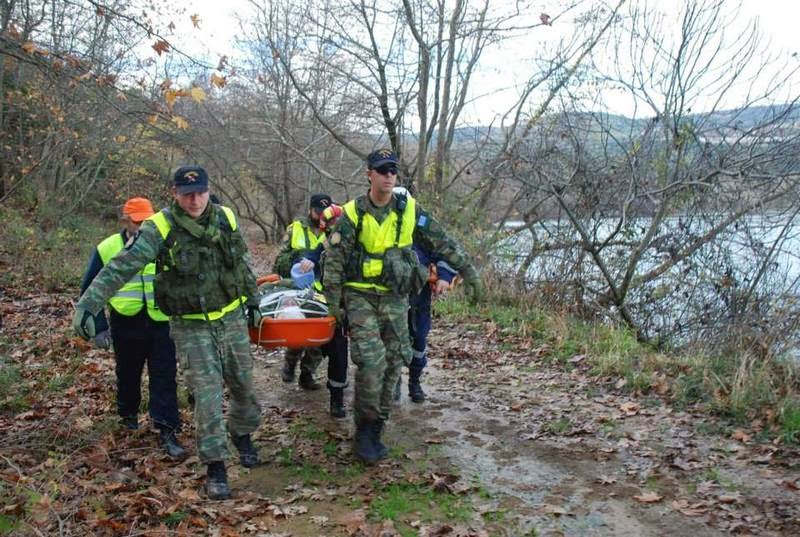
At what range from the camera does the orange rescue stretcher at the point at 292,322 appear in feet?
16.3

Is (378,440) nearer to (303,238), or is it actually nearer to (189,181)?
(303,238)

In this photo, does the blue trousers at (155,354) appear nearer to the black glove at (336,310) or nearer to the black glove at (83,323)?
the black glove at (83,323)

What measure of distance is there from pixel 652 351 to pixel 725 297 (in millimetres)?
1376

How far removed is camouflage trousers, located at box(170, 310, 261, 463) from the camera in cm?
441

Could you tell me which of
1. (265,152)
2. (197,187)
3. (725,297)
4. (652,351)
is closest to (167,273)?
(197,187)

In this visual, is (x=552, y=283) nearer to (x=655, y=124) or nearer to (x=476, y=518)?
(x=655, y=124)

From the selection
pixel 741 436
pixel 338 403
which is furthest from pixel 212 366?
pixel 741 436

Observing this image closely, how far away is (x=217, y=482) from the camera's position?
440cm

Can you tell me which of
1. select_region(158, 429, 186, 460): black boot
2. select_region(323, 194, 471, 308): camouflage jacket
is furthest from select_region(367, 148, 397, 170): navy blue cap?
select_region(158, 429, 186, 460): black boot

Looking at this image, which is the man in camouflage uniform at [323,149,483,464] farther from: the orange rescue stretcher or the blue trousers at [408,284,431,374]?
the blue trousers at [408,284,431,374]

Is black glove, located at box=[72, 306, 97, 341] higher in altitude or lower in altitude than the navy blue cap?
lower

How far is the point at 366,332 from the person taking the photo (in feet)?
16.2

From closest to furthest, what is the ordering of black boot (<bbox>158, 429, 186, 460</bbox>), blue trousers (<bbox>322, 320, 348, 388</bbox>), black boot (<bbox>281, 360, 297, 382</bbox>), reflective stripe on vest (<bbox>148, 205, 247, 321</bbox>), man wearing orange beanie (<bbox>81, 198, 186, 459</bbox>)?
1. reflective stripe on vest (<bbox>148, 205, 247, 321</bbox>)
2. black boot (<bbox>158, 429, 186, 460</bbox>)
3. man wearing orange beanie (<bbox>81, 198, 186, 459</bbox>)
4. blue trousers (<bbox>322, 320, 348, 388</bbox>)
5. black boot (<bbox>281, 360, 297, 382</bbox>)

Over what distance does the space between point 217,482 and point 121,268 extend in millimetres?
1520
